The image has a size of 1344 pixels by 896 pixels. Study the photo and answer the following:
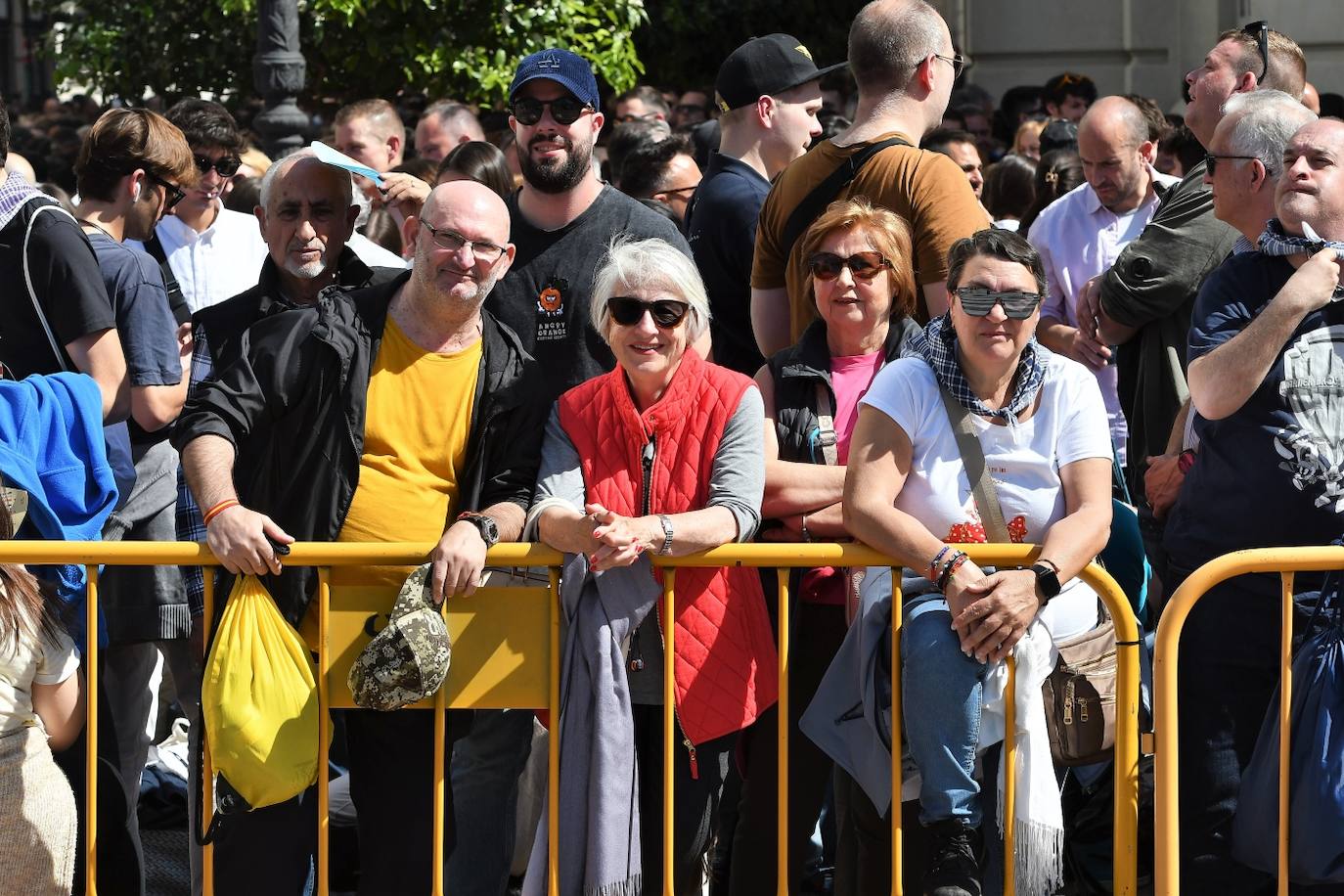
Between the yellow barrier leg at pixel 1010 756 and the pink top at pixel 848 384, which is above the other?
the pink top at pixel 848 384

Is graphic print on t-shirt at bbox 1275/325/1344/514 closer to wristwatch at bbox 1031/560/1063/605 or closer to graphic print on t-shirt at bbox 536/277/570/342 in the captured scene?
wristwatch at bbox 1031/560/1063/605

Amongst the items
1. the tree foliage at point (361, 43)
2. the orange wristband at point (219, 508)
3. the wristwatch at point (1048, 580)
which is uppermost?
the tree foliage at point (361, 43)

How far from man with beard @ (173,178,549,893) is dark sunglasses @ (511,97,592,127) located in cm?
80

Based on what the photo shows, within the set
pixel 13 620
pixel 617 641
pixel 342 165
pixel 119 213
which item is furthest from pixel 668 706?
pixel 119 213

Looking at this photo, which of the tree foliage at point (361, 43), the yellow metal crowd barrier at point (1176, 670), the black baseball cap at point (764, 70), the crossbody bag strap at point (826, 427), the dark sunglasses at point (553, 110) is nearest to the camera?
the yellow metal crowd barrier at point (1176, 670)

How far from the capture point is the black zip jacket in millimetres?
4316

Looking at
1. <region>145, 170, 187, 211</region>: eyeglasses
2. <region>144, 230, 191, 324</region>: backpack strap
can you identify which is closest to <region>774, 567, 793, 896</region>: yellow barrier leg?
<region>144, 230, 191, 324</region>: backpack strap

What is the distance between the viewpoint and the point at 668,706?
4.22 m

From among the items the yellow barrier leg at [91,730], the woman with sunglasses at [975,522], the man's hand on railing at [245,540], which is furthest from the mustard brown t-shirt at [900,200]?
the yellow barrier leg at [91,730]

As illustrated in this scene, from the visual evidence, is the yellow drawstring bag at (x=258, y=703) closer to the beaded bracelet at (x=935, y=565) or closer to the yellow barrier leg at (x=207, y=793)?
the yellow barrier leg at (x=207, y=793)

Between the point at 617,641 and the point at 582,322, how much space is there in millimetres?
1142

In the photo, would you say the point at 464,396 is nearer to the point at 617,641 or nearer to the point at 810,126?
the point at 617,641

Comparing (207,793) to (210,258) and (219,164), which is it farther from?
(219,164)

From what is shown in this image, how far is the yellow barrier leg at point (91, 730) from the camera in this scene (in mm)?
4188
